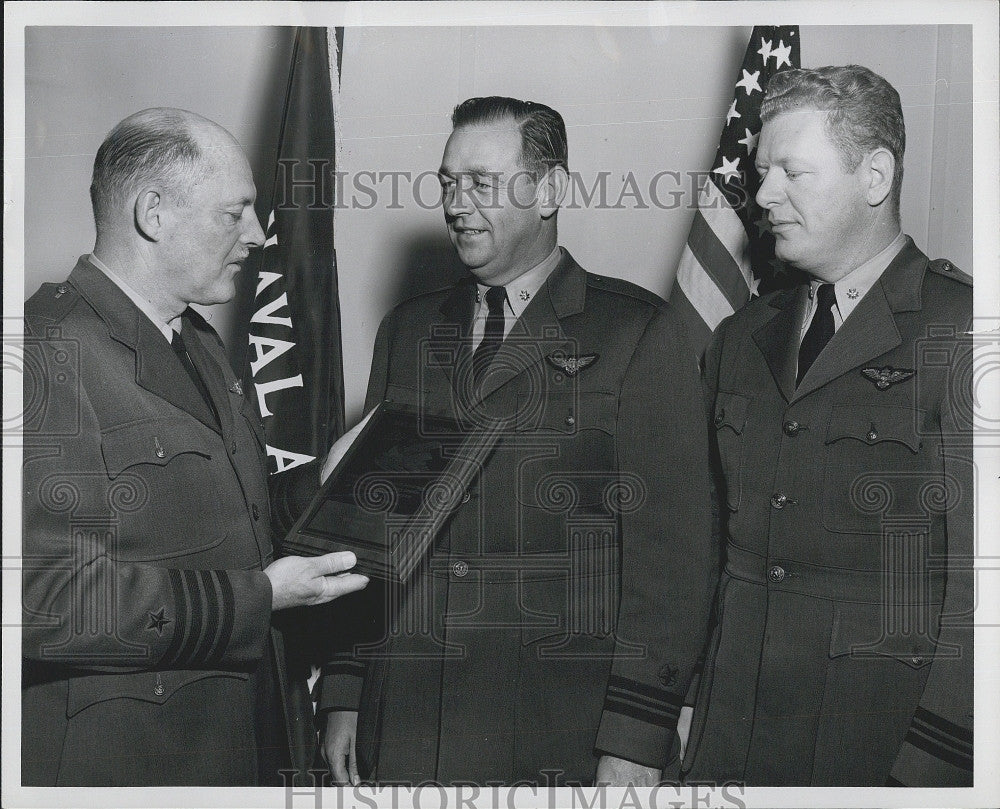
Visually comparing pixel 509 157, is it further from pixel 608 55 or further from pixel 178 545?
pixel 178 545

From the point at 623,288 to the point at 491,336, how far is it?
0.33 m

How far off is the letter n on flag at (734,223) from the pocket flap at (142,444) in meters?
1.19

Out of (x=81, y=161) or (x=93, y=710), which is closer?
(x=93, y=710)

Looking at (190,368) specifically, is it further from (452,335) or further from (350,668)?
(350,668)

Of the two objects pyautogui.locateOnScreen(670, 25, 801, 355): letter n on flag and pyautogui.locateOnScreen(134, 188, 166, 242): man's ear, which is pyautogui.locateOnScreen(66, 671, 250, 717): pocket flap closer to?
pyautogui.locateOnScreen(134, 188, 166, 242): man's ear

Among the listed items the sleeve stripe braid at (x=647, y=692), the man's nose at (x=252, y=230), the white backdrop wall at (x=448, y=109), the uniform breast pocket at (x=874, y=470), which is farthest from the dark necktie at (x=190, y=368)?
the uniform breast pocket at (x=874, y=470)

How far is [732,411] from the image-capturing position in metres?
2.21

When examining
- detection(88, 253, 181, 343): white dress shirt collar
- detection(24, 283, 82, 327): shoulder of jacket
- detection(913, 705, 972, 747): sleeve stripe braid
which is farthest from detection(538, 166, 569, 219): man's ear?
detection(913, 705, 972, 747): sleeve stripe braid

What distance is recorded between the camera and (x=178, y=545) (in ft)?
6.85

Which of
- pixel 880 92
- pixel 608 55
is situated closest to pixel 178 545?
pixel 608 55

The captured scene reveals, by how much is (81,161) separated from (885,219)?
1.88m

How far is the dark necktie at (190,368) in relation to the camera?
2143 mm

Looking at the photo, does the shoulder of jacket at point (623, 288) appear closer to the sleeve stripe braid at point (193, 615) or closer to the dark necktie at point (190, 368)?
the dark necktie at point (190, 368)

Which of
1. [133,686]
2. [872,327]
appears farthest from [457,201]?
[133,686]
